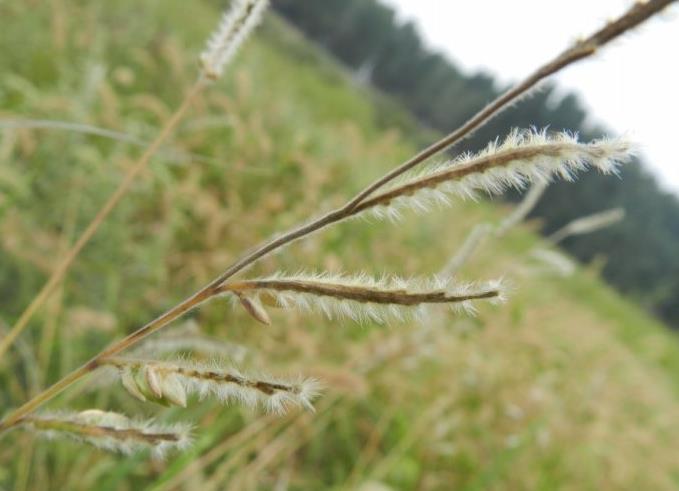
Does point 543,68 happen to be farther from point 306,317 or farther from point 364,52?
point 364,52

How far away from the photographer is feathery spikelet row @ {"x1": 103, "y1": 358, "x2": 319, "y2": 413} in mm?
379

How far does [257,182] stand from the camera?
360cm

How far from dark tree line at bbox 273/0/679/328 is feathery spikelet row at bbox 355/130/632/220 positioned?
2787 centimetres

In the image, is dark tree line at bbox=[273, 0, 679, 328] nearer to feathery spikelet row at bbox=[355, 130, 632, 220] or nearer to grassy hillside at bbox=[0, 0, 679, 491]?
grassy hillside at bbox=[0, 0, 679, 491]

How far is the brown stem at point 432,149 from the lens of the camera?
0.30 meters

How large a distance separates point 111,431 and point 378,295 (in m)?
0.21

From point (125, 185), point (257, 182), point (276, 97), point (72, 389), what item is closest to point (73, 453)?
point (72, 389)

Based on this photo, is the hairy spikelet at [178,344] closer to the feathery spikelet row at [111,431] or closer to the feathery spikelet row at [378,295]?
the feathery spikelet row at [111,431]

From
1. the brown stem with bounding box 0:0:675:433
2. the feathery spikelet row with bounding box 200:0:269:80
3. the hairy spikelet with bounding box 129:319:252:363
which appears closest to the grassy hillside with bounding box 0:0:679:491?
the hairy spikelet with bounding box 129:319:252:363

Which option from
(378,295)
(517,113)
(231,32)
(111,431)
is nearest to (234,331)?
(231,32)

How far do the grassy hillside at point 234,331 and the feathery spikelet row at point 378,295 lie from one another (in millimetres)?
291

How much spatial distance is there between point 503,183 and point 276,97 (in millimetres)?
5660

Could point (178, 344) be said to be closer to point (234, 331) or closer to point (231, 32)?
point (231, 32)

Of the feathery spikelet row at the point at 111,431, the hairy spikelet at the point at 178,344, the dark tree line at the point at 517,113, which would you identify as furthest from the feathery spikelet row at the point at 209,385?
the dark tree line at the point at 517,113
